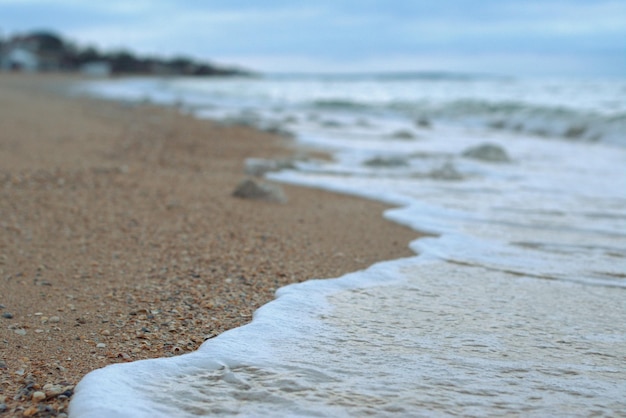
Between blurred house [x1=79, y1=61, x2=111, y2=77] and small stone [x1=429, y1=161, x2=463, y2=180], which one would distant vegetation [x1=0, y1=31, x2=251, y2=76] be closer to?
blurred house [x1=79, y1=61, x2=111, y2=77]

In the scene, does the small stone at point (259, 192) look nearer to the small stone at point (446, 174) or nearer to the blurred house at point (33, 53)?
the small stone at point (446, 174)

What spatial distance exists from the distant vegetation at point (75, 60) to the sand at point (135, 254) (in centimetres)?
7733

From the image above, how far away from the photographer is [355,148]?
943 centimetres

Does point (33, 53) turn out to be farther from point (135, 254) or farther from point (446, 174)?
point (135, 254)

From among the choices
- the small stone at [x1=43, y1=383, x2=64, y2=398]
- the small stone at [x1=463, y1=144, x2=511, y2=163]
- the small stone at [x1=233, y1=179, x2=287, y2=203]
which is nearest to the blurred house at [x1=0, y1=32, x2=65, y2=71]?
the small stone at [x1=463, y1=144, x2=511, y2=163]

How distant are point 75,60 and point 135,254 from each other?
298ft

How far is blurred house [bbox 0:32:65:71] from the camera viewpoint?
245ft

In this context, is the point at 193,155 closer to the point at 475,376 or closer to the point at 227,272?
the point at 227,272

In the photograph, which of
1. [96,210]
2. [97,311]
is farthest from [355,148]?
[97,311]

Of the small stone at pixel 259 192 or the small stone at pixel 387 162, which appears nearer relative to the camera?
the small stone at pixel 259 192

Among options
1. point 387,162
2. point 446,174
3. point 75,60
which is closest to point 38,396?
point 446,174

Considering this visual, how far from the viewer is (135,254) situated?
11.4ft

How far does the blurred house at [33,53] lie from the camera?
74750mm

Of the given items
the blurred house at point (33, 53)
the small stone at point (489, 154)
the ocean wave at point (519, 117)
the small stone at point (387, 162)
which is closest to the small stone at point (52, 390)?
the small stone at point (387, 162)
